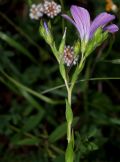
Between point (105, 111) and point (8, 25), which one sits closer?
point (105, 111)

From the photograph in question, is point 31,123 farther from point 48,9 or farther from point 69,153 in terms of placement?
point 69,153

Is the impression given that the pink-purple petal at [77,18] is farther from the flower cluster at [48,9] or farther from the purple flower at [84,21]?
the flower cluster at [48,9]

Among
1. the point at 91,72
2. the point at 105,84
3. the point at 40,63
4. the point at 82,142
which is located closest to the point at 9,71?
the point at 40,63

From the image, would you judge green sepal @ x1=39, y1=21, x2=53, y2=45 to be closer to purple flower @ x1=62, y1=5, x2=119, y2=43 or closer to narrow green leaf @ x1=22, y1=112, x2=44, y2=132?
purple flower @ x1=62, y1=5, x2=119, y2=43

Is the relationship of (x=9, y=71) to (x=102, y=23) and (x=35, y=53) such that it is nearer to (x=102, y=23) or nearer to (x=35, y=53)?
(x=35, y=53)

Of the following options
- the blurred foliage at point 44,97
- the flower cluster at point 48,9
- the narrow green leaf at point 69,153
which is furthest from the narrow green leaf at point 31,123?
the narrow green leaf at point 69,153
